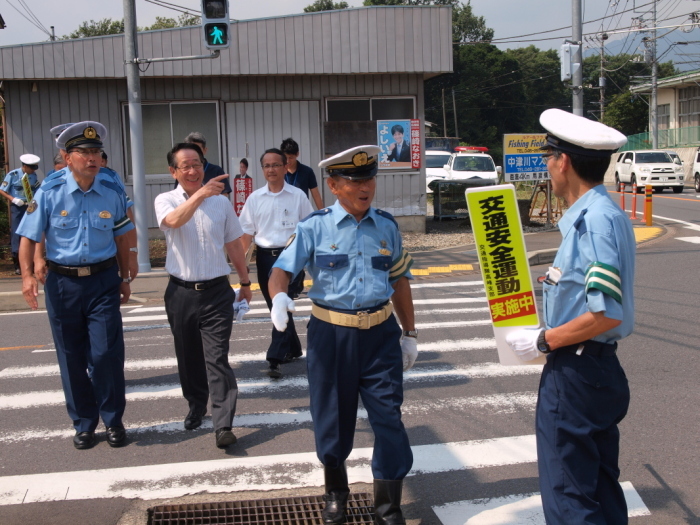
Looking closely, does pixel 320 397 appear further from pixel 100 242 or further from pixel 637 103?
pixel 637 103

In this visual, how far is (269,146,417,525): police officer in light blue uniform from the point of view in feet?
12.6

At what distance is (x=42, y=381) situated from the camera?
702 cm

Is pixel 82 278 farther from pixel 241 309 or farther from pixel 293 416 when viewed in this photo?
pixel 293 416

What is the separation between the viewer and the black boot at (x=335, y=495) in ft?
13.2

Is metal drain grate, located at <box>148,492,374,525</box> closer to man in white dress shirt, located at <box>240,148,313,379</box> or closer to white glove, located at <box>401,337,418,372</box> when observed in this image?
white glove, located at <box>401,337,418,372</box>

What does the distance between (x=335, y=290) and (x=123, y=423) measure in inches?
107

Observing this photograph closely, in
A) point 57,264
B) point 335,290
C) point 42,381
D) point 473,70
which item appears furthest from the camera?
point 473,70

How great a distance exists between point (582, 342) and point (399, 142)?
48.6ft

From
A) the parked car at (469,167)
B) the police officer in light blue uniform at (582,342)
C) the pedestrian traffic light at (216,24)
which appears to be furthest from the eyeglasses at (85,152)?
the parked car at (469,167)

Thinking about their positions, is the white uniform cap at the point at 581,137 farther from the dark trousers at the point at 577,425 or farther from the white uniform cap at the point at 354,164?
the white uniform cap at the point at 354,164

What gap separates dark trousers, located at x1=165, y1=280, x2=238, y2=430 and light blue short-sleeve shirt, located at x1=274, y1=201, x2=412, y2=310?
1.44 m

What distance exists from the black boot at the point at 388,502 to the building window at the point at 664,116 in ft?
188

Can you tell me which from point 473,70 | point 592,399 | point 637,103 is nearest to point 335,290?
point 592,399


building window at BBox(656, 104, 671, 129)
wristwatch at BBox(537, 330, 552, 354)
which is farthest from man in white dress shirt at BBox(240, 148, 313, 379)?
building window at BBox(656, 104, 671, 129)
